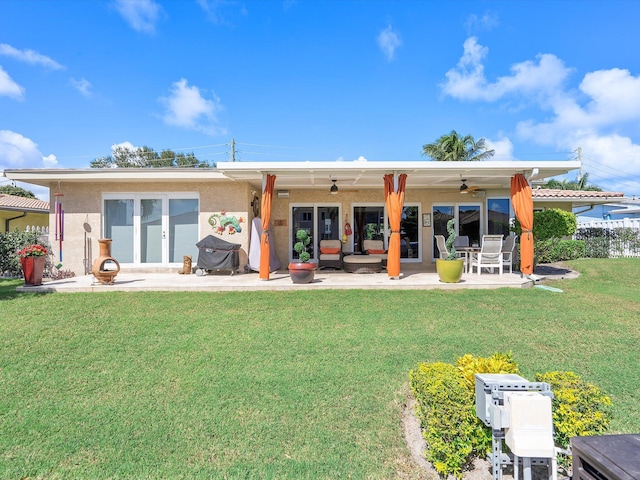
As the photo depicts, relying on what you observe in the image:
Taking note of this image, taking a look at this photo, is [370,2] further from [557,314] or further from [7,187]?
[7,187]

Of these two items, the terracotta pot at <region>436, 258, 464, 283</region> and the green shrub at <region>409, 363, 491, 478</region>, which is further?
the terracotta pot at <region>436, 258, 464, 283</region>

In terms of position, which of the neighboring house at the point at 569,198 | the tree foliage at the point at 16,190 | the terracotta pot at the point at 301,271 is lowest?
the terracotta pot at the point at 301,271

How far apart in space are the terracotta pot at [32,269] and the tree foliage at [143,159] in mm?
29807

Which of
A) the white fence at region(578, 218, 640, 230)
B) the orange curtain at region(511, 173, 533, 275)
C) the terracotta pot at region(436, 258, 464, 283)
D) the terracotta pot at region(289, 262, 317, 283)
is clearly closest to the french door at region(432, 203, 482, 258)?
the orange curtain at region(511, 173, 533, 275)

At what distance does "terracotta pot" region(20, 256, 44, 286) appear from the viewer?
25.5 feet

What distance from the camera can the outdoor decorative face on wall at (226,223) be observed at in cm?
1044

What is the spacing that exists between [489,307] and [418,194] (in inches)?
274

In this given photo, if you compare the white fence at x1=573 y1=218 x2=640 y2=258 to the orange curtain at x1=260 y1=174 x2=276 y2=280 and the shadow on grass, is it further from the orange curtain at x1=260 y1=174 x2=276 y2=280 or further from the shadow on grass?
the shadow on grass

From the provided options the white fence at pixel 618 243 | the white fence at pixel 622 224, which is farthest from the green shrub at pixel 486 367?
the white fence at pixel 622 224

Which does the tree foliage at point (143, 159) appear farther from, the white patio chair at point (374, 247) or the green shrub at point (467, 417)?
the green shrub at point (467, 417)

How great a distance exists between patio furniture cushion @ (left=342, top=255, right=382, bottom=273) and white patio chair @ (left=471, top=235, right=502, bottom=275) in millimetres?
2780

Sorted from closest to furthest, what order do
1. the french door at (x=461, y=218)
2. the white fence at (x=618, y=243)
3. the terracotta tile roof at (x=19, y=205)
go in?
1. the french door at (x=461, y=218)
2. the white fence at (x=618, y=243)
3. the terracotta tile roof at (x=19, y=205)

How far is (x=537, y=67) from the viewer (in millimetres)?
14891

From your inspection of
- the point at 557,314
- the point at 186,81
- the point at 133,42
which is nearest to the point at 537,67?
the point at 557,314
